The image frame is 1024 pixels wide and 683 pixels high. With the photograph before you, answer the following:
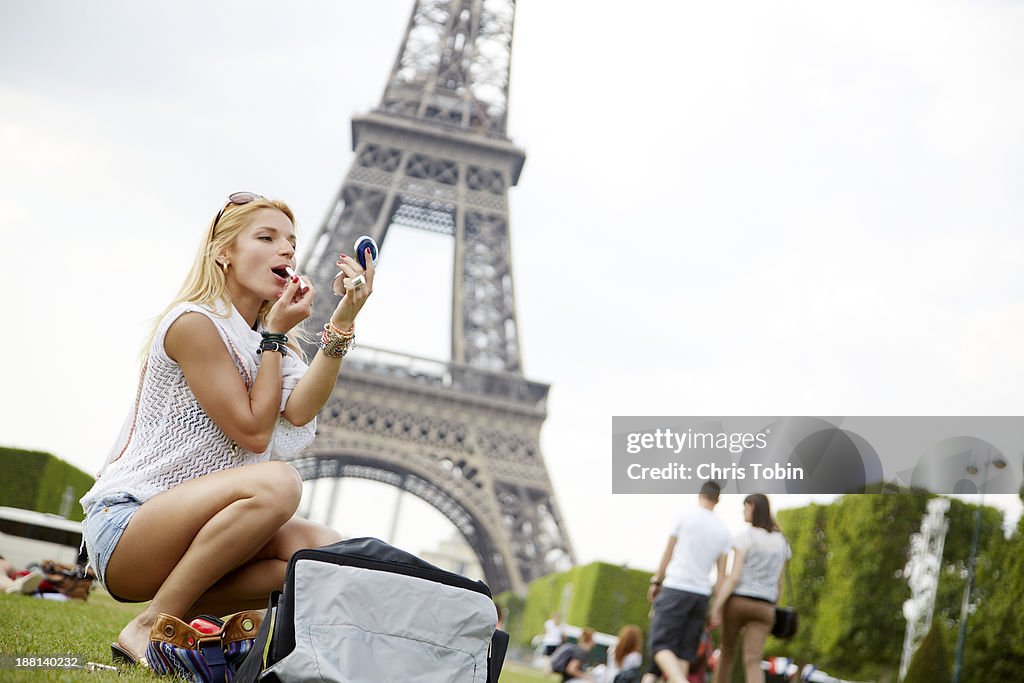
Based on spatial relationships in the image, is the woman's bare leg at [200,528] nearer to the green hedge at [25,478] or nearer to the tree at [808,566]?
the green hedge at [25,478]

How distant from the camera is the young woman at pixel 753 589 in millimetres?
5664

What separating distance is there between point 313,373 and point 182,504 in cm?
42

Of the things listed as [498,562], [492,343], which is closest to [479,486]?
[498,562]

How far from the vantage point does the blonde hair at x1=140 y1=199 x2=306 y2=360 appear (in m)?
2.65

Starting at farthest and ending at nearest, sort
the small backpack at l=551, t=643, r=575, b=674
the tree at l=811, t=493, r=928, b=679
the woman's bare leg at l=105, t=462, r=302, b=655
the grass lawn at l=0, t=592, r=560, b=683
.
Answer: the tree at l=811, t=493, r=928, b=679, the small backpack at l=551, t=643, r=575, b=674, the woman's bare leg at l=105, t=462, r=302, b=655, the grass lawn at l=0, t=592, r=560, b=683

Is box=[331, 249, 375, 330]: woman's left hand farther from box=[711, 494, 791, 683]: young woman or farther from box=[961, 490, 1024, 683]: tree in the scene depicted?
box=[961, 490, 1024, 683]: tree

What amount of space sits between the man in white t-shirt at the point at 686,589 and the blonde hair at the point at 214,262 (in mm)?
3473

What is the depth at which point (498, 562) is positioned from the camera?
2594cm

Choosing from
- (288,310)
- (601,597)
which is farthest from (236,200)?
(601,597)

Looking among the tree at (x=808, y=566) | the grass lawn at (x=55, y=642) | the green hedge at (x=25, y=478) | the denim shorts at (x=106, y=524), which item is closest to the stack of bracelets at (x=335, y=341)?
the denim shorts at (x=106, y=524)

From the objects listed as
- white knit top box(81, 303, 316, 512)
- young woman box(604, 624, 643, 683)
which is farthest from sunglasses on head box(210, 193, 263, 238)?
young woman box(604, 624, 643, 683)

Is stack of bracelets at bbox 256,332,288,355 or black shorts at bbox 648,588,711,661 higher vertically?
stack of bracelets at bbox 256,332,288,355

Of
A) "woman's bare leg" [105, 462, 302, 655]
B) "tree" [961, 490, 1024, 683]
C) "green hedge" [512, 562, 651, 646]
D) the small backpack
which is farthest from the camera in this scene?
"green hedge" [512, 562, 651, 646]

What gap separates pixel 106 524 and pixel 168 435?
0.24 meters
